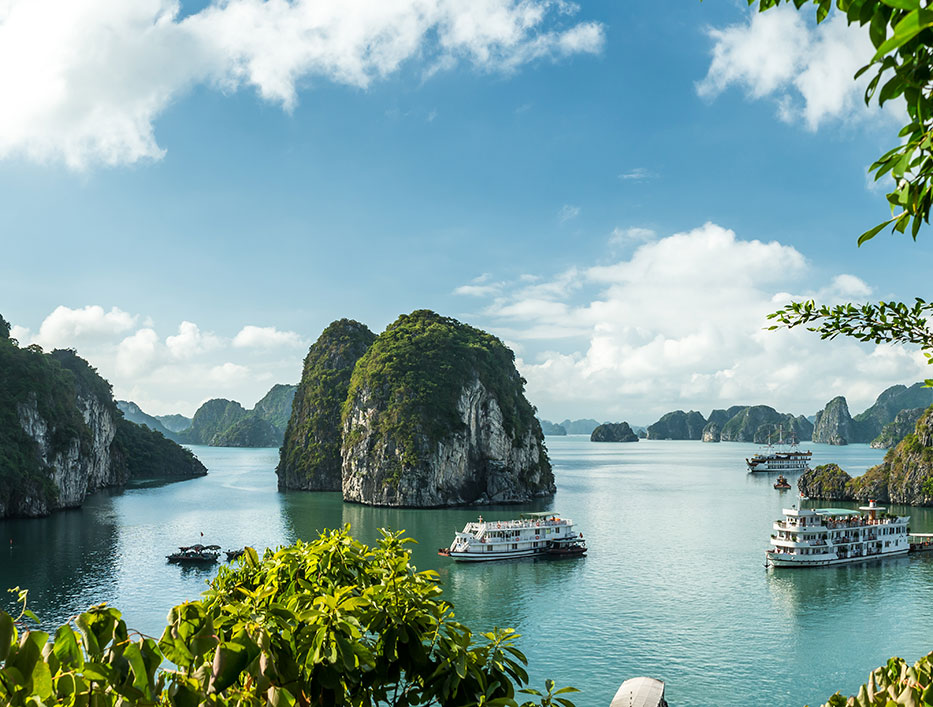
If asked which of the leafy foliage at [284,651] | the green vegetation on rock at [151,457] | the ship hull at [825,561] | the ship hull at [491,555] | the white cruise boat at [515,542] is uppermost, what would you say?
the leafy foliage at [284,651]

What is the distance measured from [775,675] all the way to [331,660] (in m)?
30.1

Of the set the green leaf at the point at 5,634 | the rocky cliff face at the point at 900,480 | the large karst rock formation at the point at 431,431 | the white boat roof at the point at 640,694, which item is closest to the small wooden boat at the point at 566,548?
the white boat roof at the point at 640,694

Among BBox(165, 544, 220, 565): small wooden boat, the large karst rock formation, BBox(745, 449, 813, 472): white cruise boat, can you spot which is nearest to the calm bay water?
BBox(165, 544, 220, 565): small wooden boat

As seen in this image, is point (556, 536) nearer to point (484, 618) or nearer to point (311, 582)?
point (484, 618)

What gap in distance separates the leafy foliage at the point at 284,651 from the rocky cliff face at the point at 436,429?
81.1 m

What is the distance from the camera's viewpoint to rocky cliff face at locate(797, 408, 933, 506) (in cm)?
8088

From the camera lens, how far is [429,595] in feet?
19.9

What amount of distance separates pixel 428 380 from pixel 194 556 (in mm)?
49302

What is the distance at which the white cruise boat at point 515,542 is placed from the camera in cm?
5238

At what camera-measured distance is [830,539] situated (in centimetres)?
5131

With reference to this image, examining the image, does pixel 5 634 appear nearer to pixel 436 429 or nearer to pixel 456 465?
pixel 436 429

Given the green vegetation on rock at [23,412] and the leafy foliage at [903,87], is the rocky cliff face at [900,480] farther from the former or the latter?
the green vegetation on rock at [23,412]

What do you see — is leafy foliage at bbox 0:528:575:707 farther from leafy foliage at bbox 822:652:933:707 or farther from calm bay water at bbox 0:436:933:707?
calm bay water at bbox 0:436:933:707

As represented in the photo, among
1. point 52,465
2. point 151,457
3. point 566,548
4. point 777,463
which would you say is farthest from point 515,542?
point 151,457
